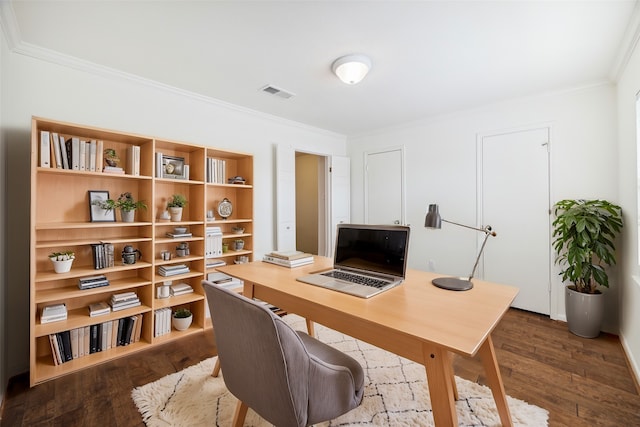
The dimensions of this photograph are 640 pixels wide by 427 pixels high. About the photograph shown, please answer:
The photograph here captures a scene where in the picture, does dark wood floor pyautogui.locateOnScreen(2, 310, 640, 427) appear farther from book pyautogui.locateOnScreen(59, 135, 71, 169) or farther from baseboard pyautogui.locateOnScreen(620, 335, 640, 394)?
book pyautogui.locateOnScreen(59, 135, 71, 169)

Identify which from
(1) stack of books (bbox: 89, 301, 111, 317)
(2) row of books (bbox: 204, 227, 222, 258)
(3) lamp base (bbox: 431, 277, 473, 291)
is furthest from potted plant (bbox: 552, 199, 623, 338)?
(1) stack of books (bbox: 89, 301, 111, 317)

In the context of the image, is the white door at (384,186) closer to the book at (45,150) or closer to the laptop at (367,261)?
the laptop at (367,261)

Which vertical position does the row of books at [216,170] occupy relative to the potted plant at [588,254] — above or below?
above

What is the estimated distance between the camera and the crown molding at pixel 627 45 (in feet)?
5.92

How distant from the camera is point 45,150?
200cm

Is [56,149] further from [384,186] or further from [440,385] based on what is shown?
[384,186]

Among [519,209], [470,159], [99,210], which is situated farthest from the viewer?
[470,159]

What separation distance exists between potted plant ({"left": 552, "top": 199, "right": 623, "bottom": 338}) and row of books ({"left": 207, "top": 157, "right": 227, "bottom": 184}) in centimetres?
339

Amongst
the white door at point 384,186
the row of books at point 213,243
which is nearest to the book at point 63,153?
the row of books at point 213,243

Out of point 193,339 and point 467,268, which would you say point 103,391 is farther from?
point 467,268

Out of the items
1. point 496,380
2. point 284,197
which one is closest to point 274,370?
point 496,380

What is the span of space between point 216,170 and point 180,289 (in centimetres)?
125

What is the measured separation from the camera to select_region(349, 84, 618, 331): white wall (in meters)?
2.75

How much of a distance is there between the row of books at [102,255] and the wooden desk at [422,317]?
4.39 feet
